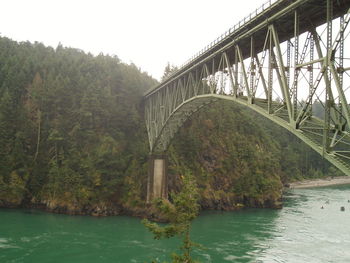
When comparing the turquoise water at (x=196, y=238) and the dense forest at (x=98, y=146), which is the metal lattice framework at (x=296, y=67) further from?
the dense forest at (x=98, y=146)

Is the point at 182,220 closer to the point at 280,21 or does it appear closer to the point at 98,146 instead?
the point at 280,21

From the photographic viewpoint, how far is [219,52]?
2102cm

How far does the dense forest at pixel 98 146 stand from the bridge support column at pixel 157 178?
1089 millimetres

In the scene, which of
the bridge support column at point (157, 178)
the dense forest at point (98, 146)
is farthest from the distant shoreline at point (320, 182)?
the bridge support column at point (157, 178)

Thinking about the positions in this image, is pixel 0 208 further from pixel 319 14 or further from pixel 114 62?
pixel 319 14

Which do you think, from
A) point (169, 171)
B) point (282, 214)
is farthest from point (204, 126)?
point (282, 214)

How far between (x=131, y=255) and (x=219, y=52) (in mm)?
15800

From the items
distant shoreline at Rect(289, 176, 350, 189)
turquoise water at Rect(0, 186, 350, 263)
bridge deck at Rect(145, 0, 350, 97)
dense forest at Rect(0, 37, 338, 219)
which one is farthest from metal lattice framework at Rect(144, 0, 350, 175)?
distant shoreline at Rect(289, 176, 350, 189)

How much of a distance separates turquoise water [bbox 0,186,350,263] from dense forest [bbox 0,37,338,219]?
10.7ft

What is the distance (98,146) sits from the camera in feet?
137

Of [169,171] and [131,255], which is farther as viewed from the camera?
[169,171]

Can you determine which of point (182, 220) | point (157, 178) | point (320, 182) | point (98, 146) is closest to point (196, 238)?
point (157, 178)

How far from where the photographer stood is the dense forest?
37.4 m

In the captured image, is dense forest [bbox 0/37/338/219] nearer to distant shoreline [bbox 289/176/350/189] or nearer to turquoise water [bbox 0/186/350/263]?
turquoise water [bbox 0/186/350/263]
